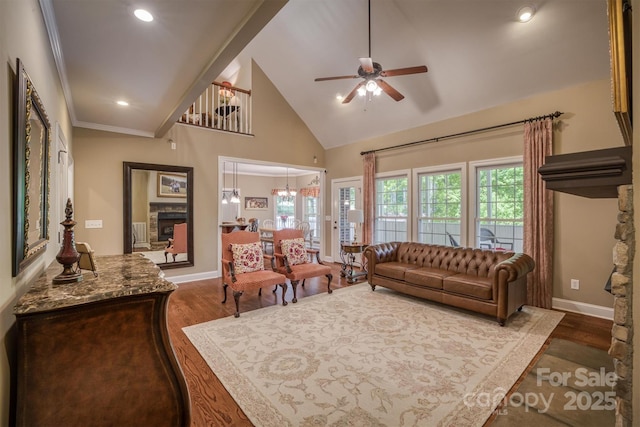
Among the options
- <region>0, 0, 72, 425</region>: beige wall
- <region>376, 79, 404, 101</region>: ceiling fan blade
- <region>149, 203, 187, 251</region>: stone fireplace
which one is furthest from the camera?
<region>149, 203, 187, 251</region>: stone fireplace

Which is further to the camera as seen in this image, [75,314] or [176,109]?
[176,109]

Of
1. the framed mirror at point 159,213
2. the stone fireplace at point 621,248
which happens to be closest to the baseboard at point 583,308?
the stone fireplace at point 621,248

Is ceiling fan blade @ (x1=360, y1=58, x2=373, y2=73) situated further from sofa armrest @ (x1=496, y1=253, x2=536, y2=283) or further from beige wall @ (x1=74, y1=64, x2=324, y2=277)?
beige wall @ (x1=74, y1=64, x2=324, y2=277)

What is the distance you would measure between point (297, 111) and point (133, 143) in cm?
357

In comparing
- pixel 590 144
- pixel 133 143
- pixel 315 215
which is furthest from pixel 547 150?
pixel 315 215

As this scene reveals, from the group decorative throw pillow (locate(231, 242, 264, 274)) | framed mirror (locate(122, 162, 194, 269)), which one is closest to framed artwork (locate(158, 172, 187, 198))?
framed mirror (locate(122, 162, 194, 269))

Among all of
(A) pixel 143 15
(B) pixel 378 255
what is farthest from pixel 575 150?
(A) pixel 143 15

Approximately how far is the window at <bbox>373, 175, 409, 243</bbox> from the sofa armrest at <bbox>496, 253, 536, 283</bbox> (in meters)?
2.27

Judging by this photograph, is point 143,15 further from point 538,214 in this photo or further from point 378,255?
point 538,214

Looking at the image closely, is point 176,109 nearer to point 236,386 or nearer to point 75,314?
point 75,314

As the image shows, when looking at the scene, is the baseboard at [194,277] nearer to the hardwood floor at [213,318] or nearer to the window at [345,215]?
the hardwood floor at [213,318]

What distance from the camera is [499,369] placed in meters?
2.44

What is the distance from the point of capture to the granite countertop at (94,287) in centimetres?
123

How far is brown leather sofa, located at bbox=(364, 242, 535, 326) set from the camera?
337 centimetres
